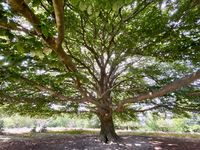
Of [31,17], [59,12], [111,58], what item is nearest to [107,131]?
[111,58]

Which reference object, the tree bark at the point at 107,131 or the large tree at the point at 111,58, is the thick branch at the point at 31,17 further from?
the tree bark at the point at 107,131

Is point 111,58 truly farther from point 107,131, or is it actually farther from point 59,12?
point 59,12

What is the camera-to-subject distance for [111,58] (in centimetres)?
1008

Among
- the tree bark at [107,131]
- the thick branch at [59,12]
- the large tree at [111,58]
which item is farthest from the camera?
the tree bark at [107,131]

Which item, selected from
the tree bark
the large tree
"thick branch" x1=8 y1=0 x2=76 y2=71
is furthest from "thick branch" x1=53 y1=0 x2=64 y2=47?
the tree bark

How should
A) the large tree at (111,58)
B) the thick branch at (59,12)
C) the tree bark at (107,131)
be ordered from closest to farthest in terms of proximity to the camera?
the thick branch at (59,12), the large tree at (111,58), the tree bark at (107,131)

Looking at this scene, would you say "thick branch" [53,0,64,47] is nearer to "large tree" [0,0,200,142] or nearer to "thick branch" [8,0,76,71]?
"thick branch" [8,0,76,71]

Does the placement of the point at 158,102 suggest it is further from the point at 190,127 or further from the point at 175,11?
the point at 190,127

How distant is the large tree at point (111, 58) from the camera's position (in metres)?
5.07

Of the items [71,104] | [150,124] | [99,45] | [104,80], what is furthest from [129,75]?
[150,124]

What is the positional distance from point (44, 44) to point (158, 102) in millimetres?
7243

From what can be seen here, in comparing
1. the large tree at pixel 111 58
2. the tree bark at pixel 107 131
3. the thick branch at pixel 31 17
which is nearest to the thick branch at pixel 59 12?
the thick branch at pixel 31 17

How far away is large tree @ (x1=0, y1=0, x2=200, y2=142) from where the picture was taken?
16.6 feet

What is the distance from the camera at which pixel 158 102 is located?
945 centimetres
